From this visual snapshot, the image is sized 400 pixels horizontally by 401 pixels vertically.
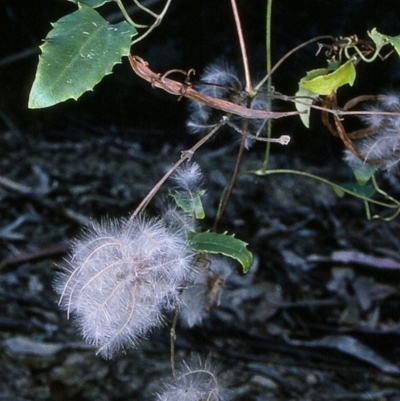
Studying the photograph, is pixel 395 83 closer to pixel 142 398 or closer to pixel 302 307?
pixel 302 307

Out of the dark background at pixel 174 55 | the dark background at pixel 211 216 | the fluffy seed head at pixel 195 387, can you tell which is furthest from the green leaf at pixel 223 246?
the dark background at pixel 174 55

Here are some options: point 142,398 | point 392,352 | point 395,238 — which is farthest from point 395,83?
point 142,398

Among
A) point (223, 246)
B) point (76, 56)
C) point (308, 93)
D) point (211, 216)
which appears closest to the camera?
point (76, 56)

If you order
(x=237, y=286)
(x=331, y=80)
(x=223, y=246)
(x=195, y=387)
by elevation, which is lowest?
(x=195, y=387)

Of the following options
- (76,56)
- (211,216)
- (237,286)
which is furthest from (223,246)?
(211,216)

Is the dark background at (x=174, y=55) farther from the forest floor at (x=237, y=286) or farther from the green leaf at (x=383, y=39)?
the green leaf at (x=383, y=39)

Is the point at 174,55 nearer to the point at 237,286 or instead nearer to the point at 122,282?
the point at 237,286

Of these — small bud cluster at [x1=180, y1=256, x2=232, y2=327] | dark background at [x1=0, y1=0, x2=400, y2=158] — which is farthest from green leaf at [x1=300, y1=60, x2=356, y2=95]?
dark background at [x1=0, y1=0, x2=400, y2=158]
